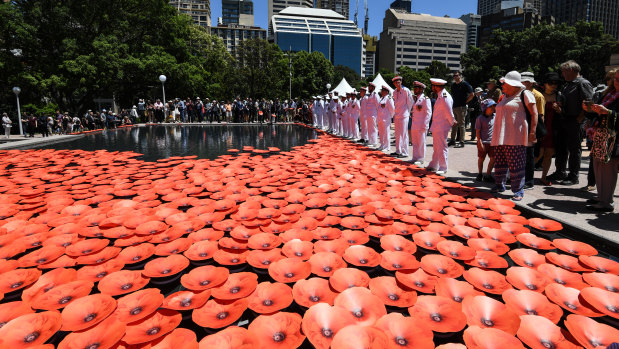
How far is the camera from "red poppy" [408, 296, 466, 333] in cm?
164

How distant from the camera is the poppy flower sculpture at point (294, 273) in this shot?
1.60 meters

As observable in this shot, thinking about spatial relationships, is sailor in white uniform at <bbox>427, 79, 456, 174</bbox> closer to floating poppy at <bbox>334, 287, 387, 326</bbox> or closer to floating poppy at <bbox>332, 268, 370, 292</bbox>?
floating poppy at <bbox>332, 268, 370, 292</bbox>

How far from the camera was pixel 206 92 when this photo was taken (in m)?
34.8

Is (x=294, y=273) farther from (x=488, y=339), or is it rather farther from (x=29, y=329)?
(x=29, y=329)

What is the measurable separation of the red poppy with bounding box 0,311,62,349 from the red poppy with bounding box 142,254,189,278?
0.53 metres

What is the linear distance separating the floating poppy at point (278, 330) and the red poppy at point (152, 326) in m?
0.41

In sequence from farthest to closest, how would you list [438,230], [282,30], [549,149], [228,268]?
[282,30]
[549,149]
[438,230]
[228,268]

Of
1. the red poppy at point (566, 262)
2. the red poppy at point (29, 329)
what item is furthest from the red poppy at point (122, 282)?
the red poppy at point (566, 262)

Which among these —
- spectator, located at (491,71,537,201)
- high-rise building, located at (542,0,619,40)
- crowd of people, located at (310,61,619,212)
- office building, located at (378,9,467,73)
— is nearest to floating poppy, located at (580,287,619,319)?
crowd of people, located at (310,61,619,212)

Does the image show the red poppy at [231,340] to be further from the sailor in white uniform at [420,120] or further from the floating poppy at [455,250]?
the sailor in white uniform at [420,120]

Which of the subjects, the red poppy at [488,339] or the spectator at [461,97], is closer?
the red poppy at [488,339]

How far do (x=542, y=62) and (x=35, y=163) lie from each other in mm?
35775

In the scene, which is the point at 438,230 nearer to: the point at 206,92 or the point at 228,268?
the point at 228,268

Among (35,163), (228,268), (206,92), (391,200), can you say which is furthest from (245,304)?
(206,92)
